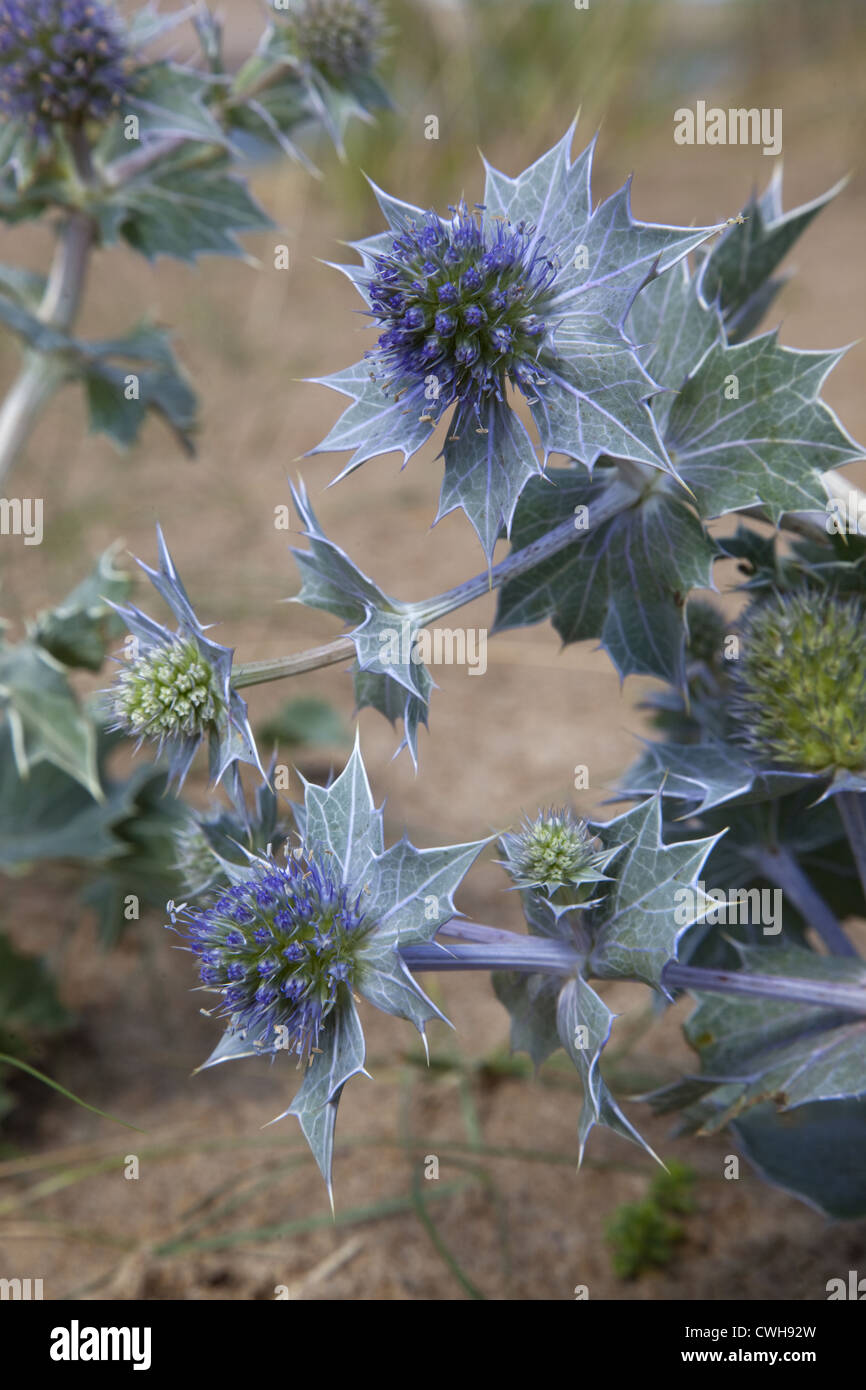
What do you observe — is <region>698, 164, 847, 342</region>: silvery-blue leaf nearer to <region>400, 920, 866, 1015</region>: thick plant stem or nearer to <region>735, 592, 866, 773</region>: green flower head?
<region>735, 592, 866, 773</region>: green flower head

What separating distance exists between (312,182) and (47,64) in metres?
4.38

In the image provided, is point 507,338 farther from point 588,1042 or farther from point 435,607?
point 588,1042

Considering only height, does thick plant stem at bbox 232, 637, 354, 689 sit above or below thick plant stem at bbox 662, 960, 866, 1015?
above

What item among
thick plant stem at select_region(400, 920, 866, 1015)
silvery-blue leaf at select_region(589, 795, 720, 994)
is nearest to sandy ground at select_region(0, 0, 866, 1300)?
silvery-blue leaf at select_region(589, 795, 720, 994)

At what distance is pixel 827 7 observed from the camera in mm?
7109

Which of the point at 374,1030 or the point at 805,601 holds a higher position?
the point at 805,601

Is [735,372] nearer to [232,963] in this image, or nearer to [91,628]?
[232,963]

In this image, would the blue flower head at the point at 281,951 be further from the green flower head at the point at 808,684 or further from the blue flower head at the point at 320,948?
the green flower head at the point at 808,684

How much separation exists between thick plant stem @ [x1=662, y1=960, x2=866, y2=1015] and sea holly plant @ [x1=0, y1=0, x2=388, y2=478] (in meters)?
1.40

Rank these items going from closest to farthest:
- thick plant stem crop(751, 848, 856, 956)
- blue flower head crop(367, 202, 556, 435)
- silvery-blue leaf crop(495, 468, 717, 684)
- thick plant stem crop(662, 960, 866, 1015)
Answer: blue flower head crop(367, 202, 556, 435) → thick plant stem crop(662, 960, 866, 1015) → silvery-blue leaf crop(495, 468, 717, 684) → thick plant stem crop(751, 848, 856, 956)

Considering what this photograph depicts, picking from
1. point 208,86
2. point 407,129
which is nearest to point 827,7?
point 407,129

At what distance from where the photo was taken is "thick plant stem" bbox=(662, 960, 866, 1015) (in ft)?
3.73

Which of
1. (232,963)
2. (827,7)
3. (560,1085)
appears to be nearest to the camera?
(232,963)

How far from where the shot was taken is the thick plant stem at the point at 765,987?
3.73 ft
